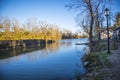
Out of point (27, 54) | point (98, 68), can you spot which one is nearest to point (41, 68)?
point (98, 68)

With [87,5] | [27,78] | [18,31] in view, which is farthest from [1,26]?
[27,78]

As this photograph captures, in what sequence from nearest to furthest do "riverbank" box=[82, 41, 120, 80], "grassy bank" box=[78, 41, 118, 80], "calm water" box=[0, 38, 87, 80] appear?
"riverbank" box=[82, 41, 120, 80]
"grassy bank" box=[78, 41, 118, 80]
"calm water" box=[0, 38, 87, 80]

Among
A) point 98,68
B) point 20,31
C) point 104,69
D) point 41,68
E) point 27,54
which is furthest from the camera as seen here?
point 20,31

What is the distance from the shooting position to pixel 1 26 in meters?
39.7

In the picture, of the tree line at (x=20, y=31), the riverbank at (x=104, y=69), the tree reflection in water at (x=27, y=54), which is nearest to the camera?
the riverbank at (x=104, y=69)

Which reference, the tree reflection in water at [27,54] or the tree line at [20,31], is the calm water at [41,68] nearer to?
the tree reflection in water at [27,54]

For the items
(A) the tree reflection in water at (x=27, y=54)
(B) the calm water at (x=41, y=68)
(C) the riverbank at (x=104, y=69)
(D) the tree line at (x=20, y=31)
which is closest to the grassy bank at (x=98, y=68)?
(C) the riverbank at (x=104, y=69)

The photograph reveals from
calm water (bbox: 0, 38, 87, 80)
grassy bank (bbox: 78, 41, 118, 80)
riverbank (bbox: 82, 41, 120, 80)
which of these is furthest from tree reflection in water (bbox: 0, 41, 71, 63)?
riverbank (bbox: 82, 41, 120, 80)

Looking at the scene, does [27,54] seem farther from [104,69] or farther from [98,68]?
[104,69]

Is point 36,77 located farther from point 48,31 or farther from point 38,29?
point 48,31

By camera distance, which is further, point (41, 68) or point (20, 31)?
point (20, 31)

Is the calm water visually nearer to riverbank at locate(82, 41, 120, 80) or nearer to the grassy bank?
the grassy bank

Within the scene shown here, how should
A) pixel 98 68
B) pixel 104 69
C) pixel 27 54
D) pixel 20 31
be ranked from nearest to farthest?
pixel 104 69 → pixel 98 68 → pixel 27 54 → pixel 20 31

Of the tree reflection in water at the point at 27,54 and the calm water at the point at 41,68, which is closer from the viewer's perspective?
the calm water at the point at 41,68
